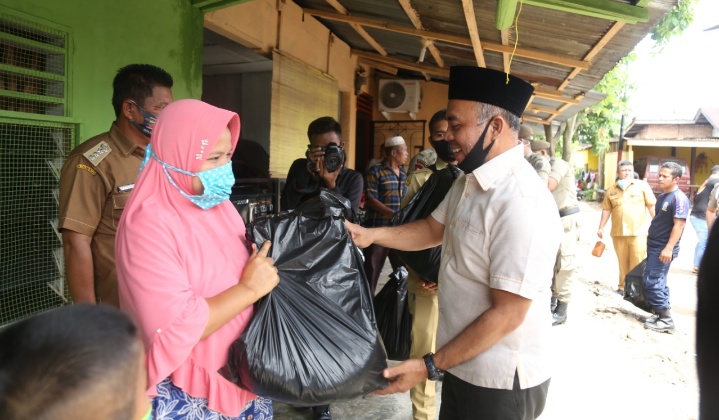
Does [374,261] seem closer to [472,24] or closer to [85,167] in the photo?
[472,24]

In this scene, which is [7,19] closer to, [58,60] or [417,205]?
[58,60]

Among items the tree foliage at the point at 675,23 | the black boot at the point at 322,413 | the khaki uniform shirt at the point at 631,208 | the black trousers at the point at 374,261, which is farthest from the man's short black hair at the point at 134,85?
the tree foliage at the point at 675,23

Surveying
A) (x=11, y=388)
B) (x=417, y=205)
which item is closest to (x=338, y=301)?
(x=11, y=388)

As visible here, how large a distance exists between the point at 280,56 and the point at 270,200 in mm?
1584

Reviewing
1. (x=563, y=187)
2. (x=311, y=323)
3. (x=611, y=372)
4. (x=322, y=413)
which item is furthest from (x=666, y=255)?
(x=311, y=323)

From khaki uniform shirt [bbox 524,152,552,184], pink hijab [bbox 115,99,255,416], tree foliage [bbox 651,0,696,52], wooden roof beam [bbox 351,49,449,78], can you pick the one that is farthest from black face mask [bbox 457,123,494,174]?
tree foliage [bbox 651,0,696,52]

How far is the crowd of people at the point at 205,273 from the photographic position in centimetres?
78

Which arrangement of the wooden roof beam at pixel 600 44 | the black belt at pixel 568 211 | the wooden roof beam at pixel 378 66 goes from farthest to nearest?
the wooden roof beam at pixel 378 66, the black belt at pixel 568 211, the wooden roof beam at pixel 600 44

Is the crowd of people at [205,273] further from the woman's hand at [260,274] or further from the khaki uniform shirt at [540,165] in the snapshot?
the khaki uniform shirt at [540,165]

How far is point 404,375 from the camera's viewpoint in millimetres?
1534

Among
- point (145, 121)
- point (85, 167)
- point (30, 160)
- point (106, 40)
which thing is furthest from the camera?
point (106, 40)

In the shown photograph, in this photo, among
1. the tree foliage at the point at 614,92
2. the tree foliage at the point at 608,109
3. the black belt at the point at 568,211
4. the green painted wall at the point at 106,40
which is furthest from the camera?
the tree foliage at the point at 608,109

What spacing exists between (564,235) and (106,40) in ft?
15.8

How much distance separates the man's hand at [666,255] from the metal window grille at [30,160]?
573 cm
